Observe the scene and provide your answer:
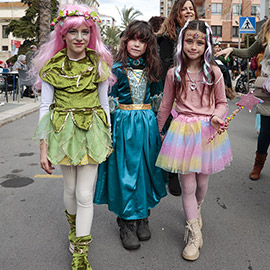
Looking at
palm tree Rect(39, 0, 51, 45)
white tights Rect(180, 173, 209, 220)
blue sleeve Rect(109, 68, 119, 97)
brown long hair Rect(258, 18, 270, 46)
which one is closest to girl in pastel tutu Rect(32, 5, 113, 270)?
blue sleeve Rect(109, 68, 119, 97)

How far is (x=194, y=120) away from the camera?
2678mm

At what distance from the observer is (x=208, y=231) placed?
3115mm

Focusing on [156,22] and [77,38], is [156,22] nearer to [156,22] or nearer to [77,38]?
[156,22]

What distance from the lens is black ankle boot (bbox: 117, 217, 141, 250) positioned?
110 inches

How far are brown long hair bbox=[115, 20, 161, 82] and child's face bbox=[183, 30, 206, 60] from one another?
30 centimetres

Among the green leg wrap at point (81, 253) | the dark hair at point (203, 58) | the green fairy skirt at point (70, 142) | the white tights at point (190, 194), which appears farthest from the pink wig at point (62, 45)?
the green leg wrap at point (81, 253)

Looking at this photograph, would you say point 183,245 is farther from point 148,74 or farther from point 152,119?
point 148,74

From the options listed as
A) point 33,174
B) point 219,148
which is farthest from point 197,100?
point 33,174

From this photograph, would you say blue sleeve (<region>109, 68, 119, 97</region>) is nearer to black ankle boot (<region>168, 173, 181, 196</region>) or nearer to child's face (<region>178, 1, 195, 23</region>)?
child's face (<region>178, 1, 195, 23</region>)

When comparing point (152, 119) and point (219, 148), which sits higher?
point (152, 119)

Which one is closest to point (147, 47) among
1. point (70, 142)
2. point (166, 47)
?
point (166, 47)

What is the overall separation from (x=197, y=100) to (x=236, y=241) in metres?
1.20

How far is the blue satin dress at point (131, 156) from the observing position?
2.83 meters

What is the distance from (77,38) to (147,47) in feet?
2.28
